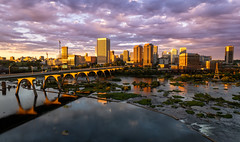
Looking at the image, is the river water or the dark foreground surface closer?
the dark foreground surface

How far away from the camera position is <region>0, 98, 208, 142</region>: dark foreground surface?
89.9ft

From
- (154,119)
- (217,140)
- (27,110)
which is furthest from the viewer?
(27,110)

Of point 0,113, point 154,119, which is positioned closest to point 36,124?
point 0,113

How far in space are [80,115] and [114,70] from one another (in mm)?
135498

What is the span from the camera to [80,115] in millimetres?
38969

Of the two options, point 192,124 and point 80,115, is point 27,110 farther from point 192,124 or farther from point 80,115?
point 192,124

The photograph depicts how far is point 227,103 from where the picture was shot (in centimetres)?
4966

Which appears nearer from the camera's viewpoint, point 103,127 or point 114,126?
point 103,127

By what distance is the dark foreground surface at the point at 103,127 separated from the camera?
89.9 ft

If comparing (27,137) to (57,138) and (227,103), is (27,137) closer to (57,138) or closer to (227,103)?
(57,138)

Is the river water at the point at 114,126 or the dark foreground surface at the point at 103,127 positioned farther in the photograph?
the river water at the point at 114,126

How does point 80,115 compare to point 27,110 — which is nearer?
point 80,115

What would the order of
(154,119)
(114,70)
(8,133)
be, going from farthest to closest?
1. (114,70)
2. (154,119)
3. (8,133)

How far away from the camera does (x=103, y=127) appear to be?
3180 cm
